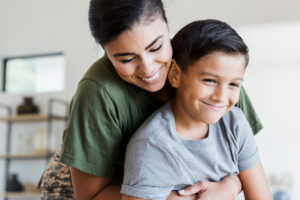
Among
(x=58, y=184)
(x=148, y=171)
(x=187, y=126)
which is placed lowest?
(x=58, y=184)

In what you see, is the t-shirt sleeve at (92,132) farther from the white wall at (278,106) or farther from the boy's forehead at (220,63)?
the white wall at (278,106)

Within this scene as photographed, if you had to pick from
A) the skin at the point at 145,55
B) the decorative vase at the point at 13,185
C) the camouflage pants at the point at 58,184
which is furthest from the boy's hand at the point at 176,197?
the decorative vase at the point at 13,185

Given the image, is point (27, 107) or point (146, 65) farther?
point (27, 107)

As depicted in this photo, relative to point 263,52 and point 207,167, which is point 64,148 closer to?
point 207,167

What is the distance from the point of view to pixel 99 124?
4.26ft

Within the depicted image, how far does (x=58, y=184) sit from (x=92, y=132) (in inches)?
20.5

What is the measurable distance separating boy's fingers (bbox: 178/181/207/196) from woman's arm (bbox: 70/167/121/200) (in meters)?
0.22

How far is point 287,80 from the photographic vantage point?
5.53 meters

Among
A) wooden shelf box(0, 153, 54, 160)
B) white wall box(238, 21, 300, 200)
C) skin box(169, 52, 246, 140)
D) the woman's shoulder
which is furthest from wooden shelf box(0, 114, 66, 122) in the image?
skin box(169, 52, 246, 140)

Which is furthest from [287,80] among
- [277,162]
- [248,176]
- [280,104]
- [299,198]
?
[248,176]

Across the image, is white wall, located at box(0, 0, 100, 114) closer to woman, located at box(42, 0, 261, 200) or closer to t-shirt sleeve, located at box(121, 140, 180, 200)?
woman, located at box(42, 0, 261, 200)

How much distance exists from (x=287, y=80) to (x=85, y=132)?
186 inches

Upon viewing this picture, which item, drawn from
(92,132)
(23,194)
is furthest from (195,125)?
(23,194)

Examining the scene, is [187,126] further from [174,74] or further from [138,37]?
[138,37]
